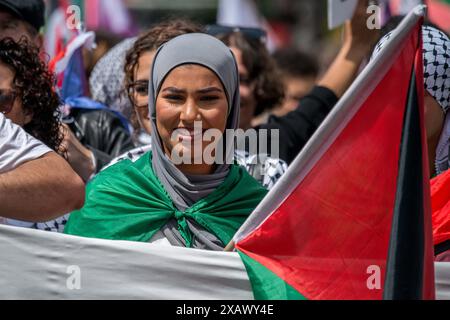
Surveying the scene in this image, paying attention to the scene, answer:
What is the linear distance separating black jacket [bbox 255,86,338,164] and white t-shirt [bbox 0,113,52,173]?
1.84 metres

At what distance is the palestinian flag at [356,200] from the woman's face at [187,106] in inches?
22.2

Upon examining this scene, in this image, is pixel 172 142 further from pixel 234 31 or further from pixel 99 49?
pixel 99 49

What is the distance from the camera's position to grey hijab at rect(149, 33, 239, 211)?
364cm

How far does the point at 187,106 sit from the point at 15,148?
28.2 inches

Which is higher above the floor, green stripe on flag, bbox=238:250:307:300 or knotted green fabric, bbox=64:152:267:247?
knotted green fabric, bbox=64:152:267:247

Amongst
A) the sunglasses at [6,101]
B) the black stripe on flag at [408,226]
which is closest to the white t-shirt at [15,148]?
the sunglasses at [6,101]

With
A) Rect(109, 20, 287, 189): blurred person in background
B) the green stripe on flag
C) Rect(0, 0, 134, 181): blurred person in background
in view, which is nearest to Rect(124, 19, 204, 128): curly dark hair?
Rect(109, 20, 287, 189): blurred person in background

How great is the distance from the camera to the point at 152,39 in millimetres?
4621

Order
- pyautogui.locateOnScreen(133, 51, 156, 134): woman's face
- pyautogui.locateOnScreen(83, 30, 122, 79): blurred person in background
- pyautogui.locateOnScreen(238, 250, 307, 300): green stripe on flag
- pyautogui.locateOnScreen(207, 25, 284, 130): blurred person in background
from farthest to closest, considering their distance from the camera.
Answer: pyautogui.locateOnScreen(83, 30, 122, 79): blurred person in background < pyautogui.locateOnScreen(207, 25, 284, 130): blurred person in background < pyautogui.locateOnScreen(133, 51, 156, 134): woman's face < pyautogui.locateOnScreen(238, 250, 307, 300): green stripe on flag

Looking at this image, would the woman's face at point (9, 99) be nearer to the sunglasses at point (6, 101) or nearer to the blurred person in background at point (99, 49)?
the sunglasses at point (6, 101)

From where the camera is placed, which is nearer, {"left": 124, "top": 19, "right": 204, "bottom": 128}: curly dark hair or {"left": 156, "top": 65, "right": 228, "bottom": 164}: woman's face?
{"left": 156, "top": 65, "right": 228, "bottom": 164}: woman's face

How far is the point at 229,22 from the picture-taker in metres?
7.89

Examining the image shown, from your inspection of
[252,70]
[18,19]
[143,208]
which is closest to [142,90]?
[18,19]

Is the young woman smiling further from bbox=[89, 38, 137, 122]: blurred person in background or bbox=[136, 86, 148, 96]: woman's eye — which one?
bbox=[89, 38, 137, 122]: blurred person in background
